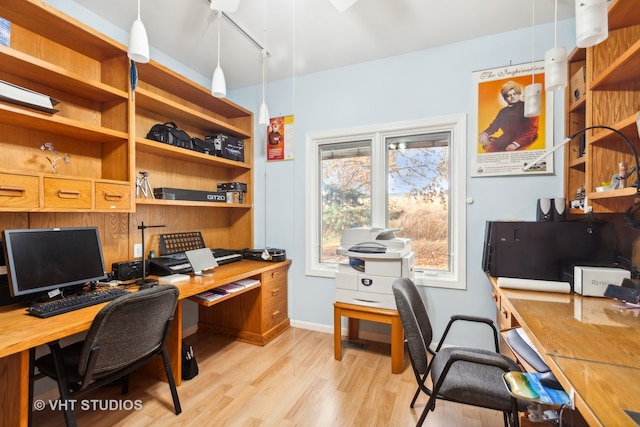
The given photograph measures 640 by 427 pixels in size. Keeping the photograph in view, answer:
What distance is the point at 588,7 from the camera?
1.01 meters

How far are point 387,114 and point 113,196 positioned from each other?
93.6 inches

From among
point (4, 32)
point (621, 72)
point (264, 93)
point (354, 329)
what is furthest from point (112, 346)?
point (621, 72)

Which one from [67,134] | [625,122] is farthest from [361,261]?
[67,134]

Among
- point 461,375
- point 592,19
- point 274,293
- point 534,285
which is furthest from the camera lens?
point 274,293

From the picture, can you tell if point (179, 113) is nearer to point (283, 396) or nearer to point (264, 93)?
point (264, 93)

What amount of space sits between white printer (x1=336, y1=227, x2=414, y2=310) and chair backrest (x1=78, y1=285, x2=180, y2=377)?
4.42ft

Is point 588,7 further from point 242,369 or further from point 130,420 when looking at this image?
point 130,420

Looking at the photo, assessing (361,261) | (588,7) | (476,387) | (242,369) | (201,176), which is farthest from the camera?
(201,176)

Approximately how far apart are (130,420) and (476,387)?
197 centimetres

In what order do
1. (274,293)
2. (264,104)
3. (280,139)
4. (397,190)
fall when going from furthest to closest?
(280,139), (274,293), (397,190), (264,104)

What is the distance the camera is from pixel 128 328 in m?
1.47

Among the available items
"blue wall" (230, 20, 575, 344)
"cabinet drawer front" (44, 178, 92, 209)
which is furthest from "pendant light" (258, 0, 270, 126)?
"cabinet drawer front" (44, 178, 92, 209)

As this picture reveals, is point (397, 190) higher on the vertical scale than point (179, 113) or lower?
lower

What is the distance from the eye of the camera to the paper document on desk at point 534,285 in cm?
171
